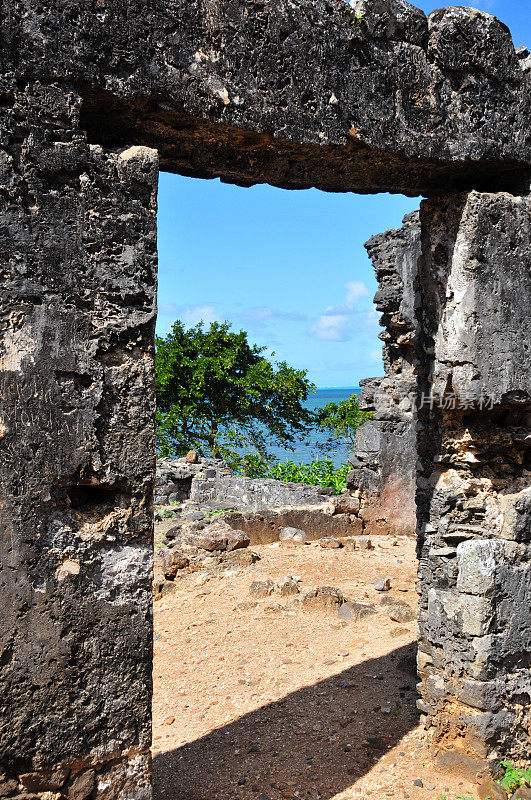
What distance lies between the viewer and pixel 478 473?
4.07 m

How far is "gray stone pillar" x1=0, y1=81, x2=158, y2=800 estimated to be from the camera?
2.60 meters

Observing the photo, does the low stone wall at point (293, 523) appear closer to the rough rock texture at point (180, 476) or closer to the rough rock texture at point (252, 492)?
the rough rock texture at point (252, 492)

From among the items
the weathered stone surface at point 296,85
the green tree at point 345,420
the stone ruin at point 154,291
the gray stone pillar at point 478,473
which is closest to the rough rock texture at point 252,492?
the green tree at point 345,420

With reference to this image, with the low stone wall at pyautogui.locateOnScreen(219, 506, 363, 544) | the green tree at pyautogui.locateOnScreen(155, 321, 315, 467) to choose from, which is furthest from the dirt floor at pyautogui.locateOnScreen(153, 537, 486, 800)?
the green tree at pyautogui.locateOnScreen(155, 321, 315, 467)

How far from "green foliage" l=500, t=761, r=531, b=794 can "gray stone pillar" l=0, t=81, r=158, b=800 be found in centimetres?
210

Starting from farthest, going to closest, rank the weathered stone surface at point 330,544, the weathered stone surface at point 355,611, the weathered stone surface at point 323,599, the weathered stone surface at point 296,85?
the weathered stone surface at point 330,544 < the weathered stone surface at point 323,599 < the weathered stone surface at point 355,611 < the weathered stone surface at point 296,85

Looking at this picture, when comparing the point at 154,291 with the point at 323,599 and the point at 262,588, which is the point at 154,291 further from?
the point at 262,588

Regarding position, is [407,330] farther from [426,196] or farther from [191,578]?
[426,196]

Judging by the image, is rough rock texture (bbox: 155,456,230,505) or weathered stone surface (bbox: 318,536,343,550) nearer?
weathered stone surface (bbox: 318,536,343,550)

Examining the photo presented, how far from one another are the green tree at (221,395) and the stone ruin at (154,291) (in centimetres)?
1362

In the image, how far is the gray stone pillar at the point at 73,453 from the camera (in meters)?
2.60

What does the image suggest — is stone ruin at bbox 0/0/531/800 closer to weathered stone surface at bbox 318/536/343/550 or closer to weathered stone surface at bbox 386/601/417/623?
weathered stone surface at bbox 386/601/417/623

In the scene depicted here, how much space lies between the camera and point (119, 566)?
2818mm

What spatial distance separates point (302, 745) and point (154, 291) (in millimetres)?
3171
